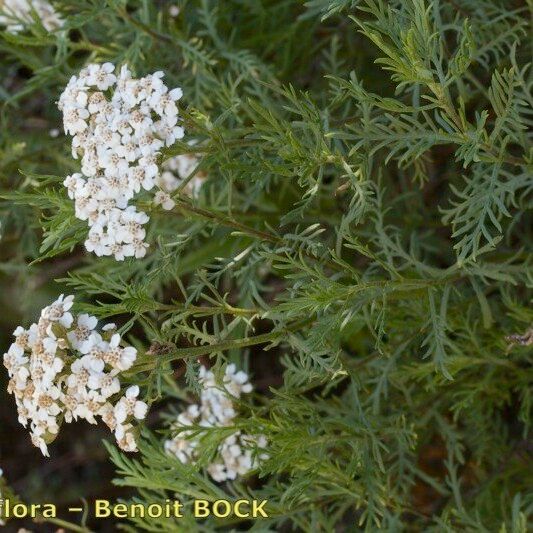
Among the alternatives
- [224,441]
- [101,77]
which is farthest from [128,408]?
[101,77]

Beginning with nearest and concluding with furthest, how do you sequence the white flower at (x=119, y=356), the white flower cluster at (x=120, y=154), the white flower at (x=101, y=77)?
the white flower at (x=119, y=356) → the white flower cluster at (x=120, y=154) → the white flower at (x=101, y=77)

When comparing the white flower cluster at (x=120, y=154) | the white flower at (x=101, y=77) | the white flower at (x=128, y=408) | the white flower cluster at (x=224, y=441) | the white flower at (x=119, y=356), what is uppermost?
the white flower at (x=101, y=77)

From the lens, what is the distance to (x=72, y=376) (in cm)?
176

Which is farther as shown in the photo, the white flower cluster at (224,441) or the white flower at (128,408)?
the white flower cluster at (224,441)

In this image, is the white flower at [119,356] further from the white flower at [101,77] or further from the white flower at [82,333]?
the white flower at [101,77]

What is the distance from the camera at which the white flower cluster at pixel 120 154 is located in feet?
6.08

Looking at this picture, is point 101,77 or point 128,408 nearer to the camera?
point 128,408

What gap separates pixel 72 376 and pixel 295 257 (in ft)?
1.98

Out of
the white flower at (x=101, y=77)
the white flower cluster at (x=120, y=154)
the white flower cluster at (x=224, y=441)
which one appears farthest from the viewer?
the white flower cluster at (x=224, y=441)

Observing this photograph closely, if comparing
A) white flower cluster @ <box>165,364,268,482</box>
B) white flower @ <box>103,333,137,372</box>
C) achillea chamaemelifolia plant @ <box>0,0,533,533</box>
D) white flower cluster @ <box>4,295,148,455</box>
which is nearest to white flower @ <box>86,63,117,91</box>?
achillea chamaemelifolia plant @ <box>0,0,533,533</box>

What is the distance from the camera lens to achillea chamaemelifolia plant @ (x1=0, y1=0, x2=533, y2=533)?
1835mm

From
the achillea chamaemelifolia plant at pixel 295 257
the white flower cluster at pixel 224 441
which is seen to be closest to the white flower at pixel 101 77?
the achillea chamaemelifolia plant at pixel 295 257

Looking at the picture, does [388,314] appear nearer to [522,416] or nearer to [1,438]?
[522,416]

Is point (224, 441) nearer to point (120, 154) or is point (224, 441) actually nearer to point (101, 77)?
point (120, 154)
